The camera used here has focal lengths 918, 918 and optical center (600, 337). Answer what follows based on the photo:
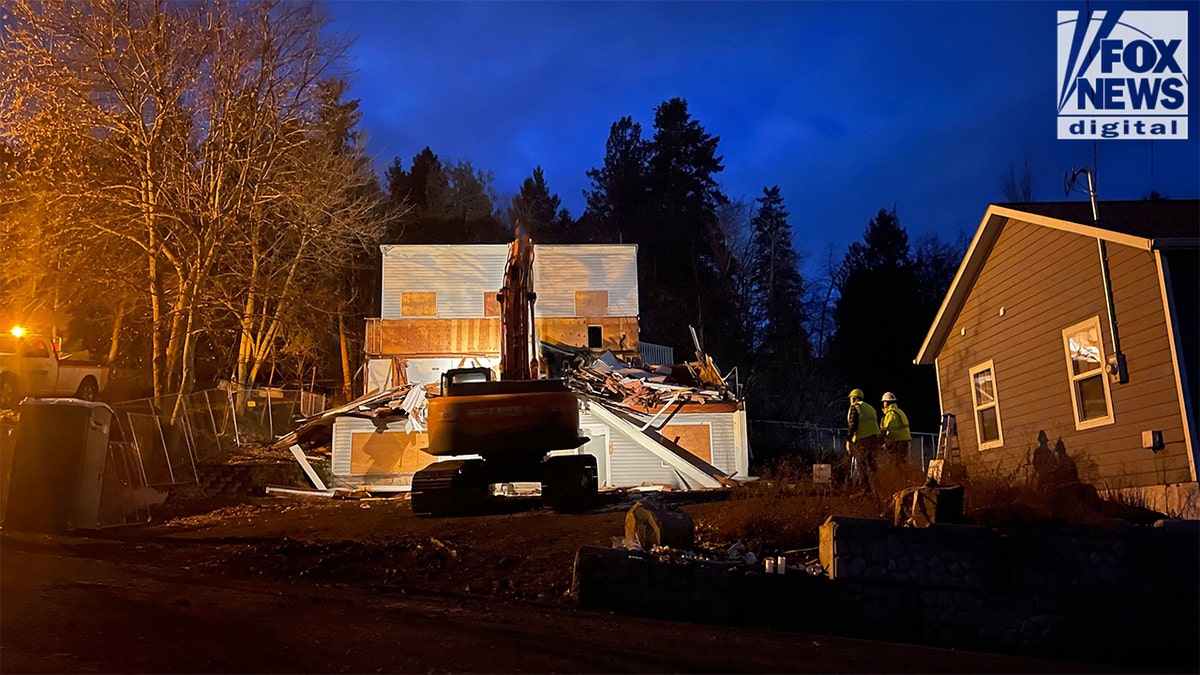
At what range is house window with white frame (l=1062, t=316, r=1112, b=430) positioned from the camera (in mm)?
12336

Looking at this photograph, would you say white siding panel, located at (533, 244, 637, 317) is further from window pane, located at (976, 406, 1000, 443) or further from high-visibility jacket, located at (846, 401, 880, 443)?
high-visibility jacket, located at (846, 401, 880, 443)

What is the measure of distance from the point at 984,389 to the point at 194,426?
58.5 ft

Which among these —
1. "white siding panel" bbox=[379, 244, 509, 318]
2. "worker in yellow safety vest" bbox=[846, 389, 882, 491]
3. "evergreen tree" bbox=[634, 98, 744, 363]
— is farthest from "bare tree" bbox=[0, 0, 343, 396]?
"evergreen tree" bbox=[634, 98, 744, 363]

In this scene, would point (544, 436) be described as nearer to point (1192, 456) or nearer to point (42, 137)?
point (1192, 456)

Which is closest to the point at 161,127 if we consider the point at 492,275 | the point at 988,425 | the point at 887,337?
the point at 492,275

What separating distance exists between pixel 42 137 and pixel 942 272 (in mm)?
38456

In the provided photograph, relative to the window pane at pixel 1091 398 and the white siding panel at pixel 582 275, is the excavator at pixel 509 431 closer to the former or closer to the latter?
the window pane at pixel 1091 398

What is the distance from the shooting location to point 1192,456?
10.5 meters

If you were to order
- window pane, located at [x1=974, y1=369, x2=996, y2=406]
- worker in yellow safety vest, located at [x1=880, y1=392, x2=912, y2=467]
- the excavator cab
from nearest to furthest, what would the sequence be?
worker in yellow safety vest, located at [x1=880, y1=392, x2=912, y2=467]
the excavator cab
window pane, located at [x1=974, y1=369, x2=996, y2=406]

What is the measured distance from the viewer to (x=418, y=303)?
30281mm

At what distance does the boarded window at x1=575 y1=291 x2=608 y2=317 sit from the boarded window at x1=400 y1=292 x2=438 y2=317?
4686 millimetres

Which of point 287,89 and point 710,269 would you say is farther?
point 710,269

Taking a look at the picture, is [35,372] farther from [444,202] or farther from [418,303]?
[444,202]

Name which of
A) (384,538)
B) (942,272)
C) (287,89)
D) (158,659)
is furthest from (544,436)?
(942,272)
